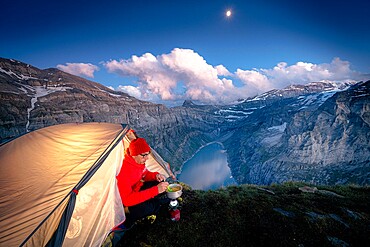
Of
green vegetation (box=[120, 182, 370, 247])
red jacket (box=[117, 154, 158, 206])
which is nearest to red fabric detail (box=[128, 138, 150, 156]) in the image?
red jacket (box=[117, 154, 158, 206])

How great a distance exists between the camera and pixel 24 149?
18.0 ft

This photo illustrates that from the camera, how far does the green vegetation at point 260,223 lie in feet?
17.2

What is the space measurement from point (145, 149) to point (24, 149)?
390cm

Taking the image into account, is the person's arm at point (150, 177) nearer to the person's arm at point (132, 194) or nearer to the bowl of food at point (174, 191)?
the bowl of food at point (174, 191)

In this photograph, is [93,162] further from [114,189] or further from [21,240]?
[21,240]

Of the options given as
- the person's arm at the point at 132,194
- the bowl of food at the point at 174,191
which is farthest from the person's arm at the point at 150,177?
the person's arm at the point at 132,194

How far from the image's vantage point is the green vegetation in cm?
525

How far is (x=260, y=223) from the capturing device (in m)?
6.11

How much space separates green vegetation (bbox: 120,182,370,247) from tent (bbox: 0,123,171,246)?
1430 mm

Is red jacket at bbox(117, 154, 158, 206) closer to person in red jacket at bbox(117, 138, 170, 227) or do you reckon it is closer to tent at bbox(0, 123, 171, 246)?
person in red jacket at bbox(117, 138, 170, 227)

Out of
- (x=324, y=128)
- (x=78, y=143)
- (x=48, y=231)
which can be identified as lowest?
(x=324, y=128)

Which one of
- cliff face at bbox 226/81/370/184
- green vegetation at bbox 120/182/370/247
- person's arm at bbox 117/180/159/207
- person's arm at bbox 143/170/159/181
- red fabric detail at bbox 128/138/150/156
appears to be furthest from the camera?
cliff face at bbox 226/81/370/184

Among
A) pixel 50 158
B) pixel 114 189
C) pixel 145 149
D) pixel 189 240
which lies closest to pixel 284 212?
pixel 189 240

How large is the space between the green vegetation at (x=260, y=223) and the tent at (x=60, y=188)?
4.69ft
